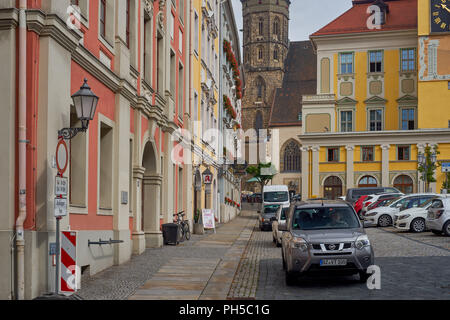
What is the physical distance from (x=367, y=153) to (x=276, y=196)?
1794 centimetres

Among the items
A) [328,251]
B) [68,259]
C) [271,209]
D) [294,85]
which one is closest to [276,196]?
[271,209]

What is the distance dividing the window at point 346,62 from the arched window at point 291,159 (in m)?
30.0

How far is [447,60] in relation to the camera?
179 feet

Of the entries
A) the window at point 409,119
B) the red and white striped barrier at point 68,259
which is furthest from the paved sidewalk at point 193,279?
the window at point 409,119

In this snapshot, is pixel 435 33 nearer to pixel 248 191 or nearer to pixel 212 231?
pixel 212 231

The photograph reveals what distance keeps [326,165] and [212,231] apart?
97.5ft

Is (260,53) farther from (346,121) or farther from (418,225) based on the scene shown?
(418,225)

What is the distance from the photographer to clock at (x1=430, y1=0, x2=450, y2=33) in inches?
2138

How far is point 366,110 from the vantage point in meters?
59.2

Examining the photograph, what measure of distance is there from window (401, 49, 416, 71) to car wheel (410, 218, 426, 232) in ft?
113

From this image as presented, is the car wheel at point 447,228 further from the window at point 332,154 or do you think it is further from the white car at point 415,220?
the window at point 332,154

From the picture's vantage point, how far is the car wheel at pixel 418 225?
26875 mm

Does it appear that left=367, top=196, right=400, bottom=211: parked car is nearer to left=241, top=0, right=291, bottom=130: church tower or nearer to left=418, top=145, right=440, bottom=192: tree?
left=418, top=145, right=440, bottom=192: tree
